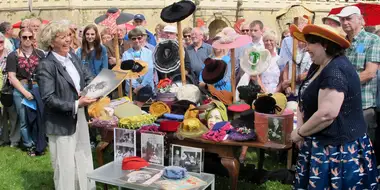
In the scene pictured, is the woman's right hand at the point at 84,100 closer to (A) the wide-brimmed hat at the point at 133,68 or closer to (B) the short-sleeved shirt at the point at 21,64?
(A) the wide-brimmed hat at the point at 133,68

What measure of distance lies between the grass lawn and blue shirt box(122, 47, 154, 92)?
4.82 ft

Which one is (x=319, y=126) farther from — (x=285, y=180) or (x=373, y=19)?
(x=373, y=19)

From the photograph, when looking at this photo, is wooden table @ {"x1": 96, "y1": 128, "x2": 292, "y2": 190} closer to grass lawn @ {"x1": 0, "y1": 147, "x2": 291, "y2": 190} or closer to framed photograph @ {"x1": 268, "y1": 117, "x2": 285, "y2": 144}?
framed photograph @ {"x1": 268, "y1": 117, "x2": 285, "y2": 144}

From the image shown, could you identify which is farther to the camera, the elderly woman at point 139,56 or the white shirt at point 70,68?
the elderly woman at point 139,56

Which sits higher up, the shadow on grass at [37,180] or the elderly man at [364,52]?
the elderly man at [364,52]

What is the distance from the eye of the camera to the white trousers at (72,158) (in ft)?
11.7

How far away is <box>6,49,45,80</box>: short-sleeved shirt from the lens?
5543 mm

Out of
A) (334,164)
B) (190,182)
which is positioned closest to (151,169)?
(190,182)

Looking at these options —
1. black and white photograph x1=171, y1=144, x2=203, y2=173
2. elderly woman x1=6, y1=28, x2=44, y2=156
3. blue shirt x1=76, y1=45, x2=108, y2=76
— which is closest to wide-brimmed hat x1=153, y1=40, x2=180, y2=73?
blue shirt x1=76, y1=45, x2=108, y2=76

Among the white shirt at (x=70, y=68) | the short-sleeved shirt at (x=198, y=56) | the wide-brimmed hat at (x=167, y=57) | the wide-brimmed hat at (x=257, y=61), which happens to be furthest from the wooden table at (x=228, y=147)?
the short-sleeved shirt at (x=198, y=56)

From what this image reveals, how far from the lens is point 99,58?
580cm

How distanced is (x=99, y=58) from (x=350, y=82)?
13.0 ft

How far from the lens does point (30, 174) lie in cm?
499

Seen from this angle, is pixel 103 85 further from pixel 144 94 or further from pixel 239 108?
pixel 144 94
